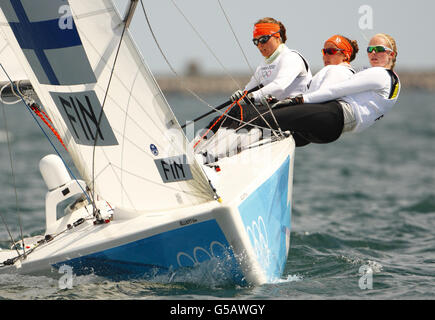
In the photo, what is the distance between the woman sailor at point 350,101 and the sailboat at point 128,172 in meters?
0.33

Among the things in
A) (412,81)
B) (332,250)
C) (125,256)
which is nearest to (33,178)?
(332,250)

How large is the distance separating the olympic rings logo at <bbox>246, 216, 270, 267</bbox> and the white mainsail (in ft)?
1.00

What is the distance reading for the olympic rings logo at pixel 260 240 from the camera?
3676 millimetres

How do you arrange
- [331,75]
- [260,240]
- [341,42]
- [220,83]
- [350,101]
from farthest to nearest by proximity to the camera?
[220,83] < [341,42] < [331,75] < [350,101] < [260,240]

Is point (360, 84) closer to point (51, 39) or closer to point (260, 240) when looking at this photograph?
point (260, 240)

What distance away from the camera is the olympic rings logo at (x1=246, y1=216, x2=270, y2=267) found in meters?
3.68

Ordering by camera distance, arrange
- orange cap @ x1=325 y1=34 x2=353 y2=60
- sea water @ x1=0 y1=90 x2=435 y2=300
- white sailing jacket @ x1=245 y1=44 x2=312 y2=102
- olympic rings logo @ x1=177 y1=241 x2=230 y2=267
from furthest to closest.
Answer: orange cap @ x1=325 y1=34 x2=353 y2=60
white sailing jacket @ x1=245 y1=44 x2=312 y2=102
sea water @ x1=0 y1=90 x2=435 y2=300
olympic rings logo @ x1=177 y1=241 x2=230 y2=267

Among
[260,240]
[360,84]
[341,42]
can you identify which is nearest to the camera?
[260,240]

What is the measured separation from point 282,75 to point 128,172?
1.28 meters

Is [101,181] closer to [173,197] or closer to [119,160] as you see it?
[119,160]

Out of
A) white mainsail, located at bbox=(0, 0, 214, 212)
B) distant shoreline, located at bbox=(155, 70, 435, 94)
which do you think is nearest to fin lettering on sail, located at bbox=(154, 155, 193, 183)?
white mainsail, located at bbox=(0, 0, 214, 212)

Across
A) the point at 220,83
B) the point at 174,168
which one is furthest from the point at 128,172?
the point at 220,83

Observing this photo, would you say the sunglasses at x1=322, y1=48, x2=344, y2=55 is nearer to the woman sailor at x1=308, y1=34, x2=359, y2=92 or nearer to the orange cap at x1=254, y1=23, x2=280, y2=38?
the woman sailor at x1=308, y1=34, x2=359, y2=92

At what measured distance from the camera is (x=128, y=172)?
3.95 m
